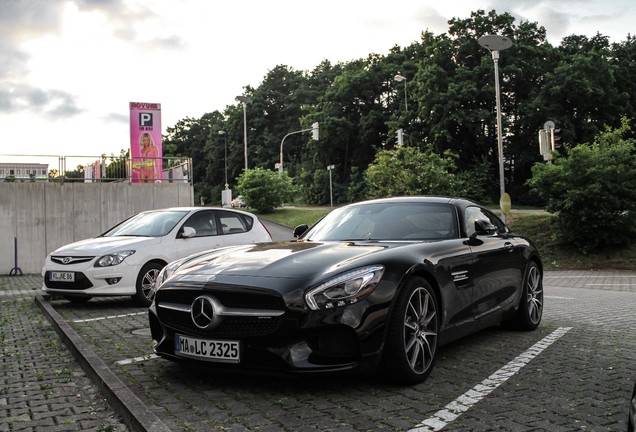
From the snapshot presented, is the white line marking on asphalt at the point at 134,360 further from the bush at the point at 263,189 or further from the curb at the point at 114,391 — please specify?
the bush at the point at 263,189

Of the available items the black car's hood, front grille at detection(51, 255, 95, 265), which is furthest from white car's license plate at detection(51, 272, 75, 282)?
the black car's hood

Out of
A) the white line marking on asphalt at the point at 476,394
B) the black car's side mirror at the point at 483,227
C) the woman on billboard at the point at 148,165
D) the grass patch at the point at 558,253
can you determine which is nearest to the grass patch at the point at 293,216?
the grass patch at the point at 558,253

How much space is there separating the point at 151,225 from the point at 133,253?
3.49 ft

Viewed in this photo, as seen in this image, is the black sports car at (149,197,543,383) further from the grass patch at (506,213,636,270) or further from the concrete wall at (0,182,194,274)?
the concrete wall at (0,182,194,274)

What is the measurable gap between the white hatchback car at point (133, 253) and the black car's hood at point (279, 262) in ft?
13.8

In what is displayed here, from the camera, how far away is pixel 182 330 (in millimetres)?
4496

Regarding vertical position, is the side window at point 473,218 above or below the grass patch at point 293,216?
below

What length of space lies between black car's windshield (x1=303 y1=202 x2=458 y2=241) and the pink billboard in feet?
53.7

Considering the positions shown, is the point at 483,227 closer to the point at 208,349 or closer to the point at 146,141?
the point at 208,349

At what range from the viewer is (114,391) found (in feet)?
13.7

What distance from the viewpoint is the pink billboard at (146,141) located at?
2134 cm

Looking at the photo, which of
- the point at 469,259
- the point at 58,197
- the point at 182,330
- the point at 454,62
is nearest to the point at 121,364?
the point at 182,330

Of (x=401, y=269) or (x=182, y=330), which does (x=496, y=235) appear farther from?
(x=182, y=330)

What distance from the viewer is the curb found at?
354 centimetres
